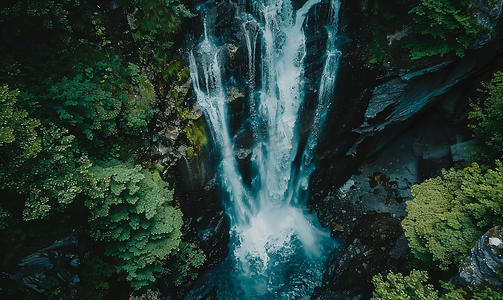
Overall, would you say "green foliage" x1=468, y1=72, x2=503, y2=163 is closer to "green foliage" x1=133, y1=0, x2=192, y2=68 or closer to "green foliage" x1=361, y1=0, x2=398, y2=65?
"green foliage" x1=361, y1=0, x2=398, y2=65

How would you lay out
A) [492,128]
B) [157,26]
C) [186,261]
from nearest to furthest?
[492,128], [157,26], [186,261]

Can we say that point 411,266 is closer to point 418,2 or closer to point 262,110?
point 262,110

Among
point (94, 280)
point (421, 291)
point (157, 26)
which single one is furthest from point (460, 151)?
point (94, 280)

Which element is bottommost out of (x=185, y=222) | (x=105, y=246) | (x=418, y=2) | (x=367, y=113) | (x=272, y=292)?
(x=272, y=292)

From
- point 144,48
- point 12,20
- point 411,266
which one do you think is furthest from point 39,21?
point 411,266

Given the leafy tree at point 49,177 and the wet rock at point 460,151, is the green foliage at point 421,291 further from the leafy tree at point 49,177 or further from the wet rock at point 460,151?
the leafy tree at point 49,177

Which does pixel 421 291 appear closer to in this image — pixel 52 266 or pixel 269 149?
pixel 269 149

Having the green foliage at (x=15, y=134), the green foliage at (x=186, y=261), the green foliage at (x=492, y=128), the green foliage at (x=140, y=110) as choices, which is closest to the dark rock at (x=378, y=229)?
the green foliage at (x=492, y=128)
